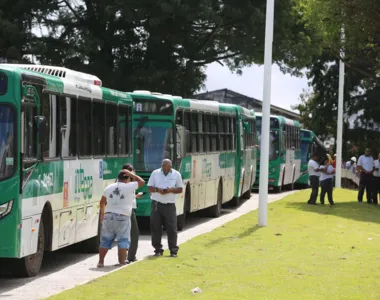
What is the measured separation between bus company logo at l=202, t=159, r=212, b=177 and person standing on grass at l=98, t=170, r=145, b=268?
10.6 metres

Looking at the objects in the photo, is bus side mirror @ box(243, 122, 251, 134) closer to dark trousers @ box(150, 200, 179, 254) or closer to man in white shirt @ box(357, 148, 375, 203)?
man in white shirt @ box(357, 148, 375, 203)

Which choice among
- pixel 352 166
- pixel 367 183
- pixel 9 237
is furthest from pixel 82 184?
pixel 352 166

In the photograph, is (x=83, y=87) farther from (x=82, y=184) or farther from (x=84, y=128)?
(x=82, y=184)

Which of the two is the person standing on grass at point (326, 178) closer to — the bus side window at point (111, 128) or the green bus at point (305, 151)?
the bus side window at point (111, 128)

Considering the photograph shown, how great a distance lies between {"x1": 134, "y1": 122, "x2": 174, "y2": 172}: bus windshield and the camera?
24141mm

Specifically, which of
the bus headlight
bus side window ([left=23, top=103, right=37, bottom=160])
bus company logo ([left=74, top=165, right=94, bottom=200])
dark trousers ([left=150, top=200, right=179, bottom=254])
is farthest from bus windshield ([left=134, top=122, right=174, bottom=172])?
the bus headlight

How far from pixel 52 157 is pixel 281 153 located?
96.7 ft

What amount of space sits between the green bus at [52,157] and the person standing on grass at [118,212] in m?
0.64

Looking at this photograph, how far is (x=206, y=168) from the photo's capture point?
28.5 meters

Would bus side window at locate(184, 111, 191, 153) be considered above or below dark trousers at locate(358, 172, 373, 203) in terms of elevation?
above

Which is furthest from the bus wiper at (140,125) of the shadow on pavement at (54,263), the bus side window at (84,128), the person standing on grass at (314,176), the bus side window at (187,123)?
the person standing on grass at (314,176)

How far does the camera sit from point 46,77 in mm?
16469

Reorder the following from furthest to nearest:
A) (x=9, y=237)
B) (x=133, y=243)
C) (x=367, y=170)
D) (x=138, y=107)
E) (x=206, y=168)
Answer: (x=367, y=170)
(x=206, y=168)
(x=138, y=107)
(x=133, y=243)
(x=9, y=237)

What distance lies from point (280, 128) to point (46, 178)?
98.5ft
